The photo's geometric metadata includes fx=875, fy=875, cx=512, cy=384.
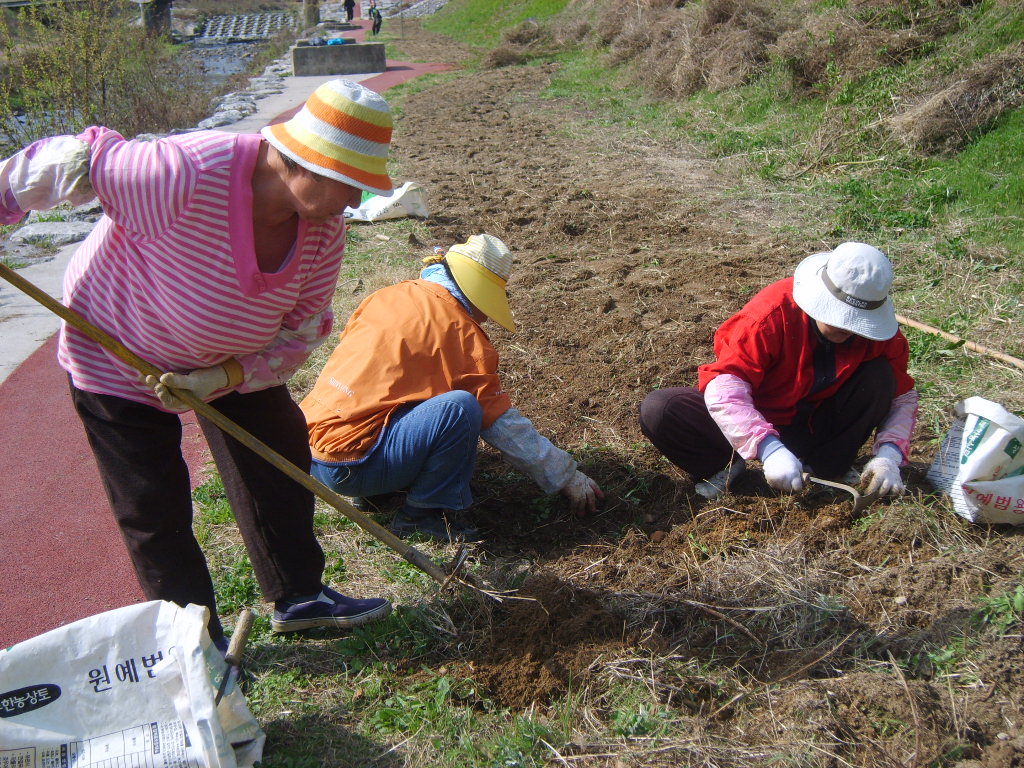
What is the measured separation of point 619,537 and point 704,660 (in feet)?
2.41

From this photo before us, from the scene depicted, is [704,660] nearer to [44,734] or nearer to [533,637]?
[533,637]

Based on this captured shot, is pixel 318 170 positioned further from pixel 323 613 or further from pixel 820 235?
pixel 820 235

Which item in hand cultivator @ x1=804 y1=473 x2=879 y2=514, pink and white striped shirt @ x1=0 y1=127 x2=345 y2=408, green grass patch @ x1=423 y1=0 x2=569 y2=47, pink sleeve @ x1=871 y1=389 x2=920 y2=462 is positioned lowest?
green grass patch @ x1=423 y1=0 x2=569 y2=47

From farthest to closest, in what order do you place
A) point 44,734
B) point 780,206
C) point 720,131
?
point 720,131, point 780,206, point 44,734

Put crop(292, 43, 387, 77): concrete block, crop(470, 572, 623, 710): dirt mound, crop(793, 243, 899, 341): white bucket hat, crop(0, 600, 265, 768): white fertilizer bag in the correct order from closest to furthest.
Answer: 1. crop(0, 600, 265, 768): white fertilizer bag
2. crop(470, 572, 623, 710): dirt mound
3. crop(793, 243, 899, 341): white bucket hat
4. crop(292, 43, 387, 77): concrete block

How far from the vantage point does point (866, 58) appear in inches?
336

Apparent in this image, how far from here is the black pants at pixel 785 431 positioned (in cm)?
325

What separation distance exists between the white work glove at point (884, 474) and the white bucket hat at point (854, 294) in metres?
0.46

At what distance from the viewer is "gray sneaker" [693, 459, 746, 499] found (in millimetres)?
3399

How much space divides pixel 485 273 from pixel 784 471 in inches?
50.3

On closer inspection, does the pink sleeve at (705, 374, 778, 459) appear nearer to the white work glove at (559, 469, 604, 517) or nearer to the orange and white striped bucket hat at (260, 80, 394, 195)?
the white work glove at (559, 469, 604, 517)

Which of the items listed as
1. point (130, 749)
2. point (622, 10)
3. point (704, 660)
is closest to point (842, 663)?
point (704, 660)

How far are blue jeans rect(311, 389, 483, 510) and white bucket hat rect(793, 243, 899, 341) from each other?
1222 mm

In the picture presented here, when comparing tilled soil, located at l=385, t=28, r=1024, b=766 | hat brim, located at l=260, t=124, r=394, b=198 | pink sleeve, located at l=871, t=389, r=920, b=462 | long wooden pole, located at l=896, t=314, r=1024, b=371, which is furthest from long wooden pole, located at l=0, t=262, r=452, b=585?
long wooden pole, located at l=896, t=314, r=1024, b=371
